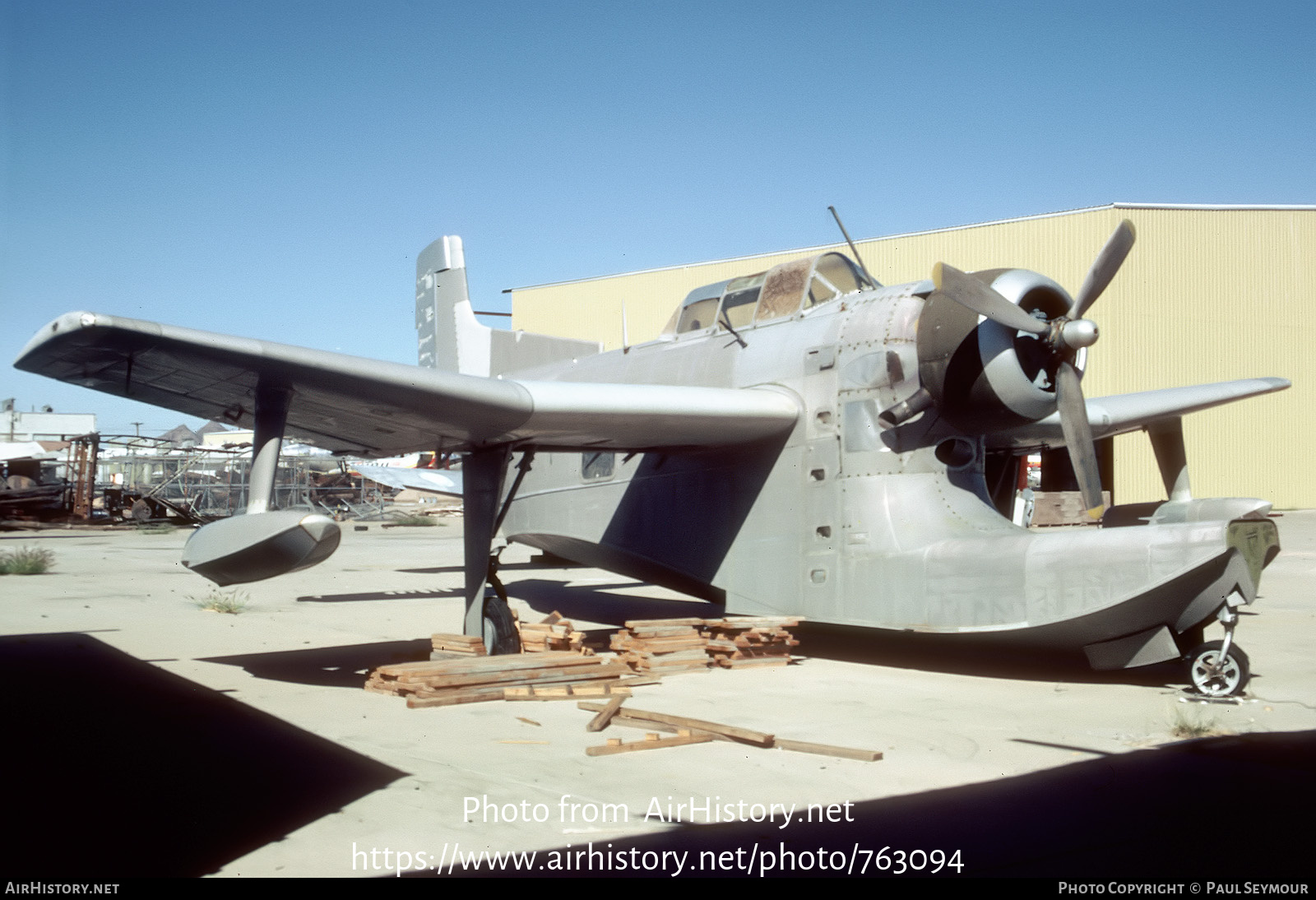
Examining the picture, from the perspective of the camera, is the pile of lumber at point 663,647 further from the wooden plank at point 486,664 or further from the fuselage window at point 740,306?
the fuselage window at point 740,306

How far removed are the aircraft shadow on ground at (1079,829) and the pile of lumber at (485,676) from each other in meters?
3.32

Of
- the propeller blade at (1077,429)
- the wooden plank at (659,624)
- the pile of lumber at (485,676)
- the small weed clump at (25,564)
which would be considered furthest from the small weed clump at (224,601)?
the propeller blade at (1077,429)

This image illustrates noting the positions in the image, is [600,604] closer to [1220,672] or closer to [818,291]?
[818,291]

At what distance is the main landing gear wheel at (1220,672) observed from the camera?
827 cm

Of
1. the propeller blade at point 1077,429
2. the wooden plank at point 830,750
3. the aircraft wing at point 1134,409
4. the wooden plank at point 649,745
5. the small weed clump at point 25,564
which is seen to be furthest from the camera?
the small weed clump at point 25,564

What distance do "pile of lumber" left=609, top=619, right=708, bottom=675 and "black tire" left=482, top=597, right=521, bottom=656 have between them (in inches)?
42.0

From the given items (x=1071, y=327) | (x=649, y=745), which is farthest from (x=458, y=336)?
(x=649, y=745)

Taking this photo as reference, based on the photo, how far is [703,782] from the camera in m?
6.09

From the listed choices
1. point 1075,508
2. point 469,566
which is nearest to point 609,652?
point 469,566

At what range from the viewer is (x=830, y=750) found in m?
6.68

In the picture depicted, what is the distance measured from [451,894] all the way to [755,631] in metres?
6.60

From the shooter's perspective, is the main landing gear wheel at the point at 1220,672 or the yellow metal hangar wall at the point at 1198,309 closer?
the main landing gear wheel at the point at 1220,672

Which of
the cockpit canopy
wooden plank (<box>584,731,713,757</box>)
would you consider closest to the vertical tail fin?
the cockpit canopy

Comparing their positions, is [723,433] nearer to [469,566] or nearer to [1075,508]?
[469,566]
